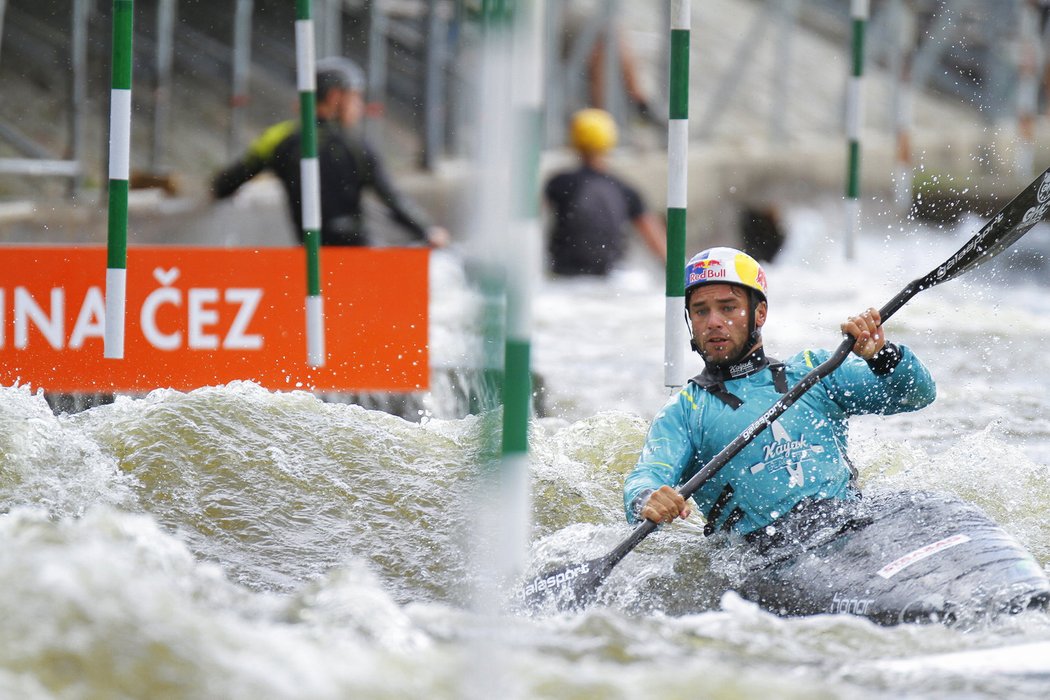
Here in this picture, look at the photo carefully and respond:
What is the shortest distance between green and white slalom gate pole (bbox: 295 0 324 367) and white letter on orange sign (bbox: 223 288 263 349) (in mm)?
276

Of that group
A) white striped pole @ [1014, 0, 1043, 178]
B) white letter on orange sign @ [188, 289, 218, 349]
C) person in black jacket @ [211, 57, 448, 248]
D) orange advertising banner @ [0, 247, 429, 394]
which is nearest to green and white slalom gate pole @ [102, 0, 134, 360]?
orange advertising banner @ [0, 247, 429, 394]

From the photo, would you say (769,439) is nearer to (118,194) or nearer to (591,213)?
(118,194)

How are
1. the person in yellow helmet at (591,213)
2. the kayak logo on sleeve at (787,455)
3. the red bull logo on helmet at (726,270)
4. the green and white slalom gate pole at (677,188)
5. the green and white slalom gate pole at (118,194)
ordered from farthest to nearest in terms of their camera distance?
the person in yellow helmet at (591,213)
the green and white slalom gate pole at (677,188)
the green and white slalom gate pole at (118,194)
the red bull logo on helmet at (726,270)
the kayak logo on sleeve at (787,455)

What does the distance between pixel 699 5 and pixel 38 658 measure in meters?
14.9

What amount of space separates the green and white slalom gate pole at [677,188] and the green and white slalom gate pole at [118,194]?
6.41ft

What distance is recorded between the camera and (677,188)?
6207mm

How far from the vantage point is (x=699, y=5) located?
57.3 ft

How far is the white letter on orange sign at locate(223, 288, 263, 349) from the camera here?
734 centimetres

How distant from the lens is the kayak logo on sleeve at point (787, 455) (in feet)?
16.8

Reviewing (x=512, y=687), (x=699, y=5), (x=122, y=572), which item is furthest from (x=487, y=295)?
(x=699, y=5)

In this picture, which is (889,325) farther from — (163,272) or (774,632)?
(774,632)

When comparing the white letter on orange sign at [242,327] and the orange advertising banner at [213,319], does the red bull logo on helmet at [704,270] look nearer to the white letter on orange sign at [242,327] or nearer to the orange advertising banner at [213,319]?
the orange advertising banner at [213,319]

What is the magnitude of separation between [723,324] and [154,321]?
118 inches

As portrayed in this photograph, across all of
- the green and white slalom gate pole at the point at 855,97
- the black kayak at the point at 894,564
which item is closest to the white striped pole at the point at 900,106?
the green and white slalom gate pole at the point at 855,97
